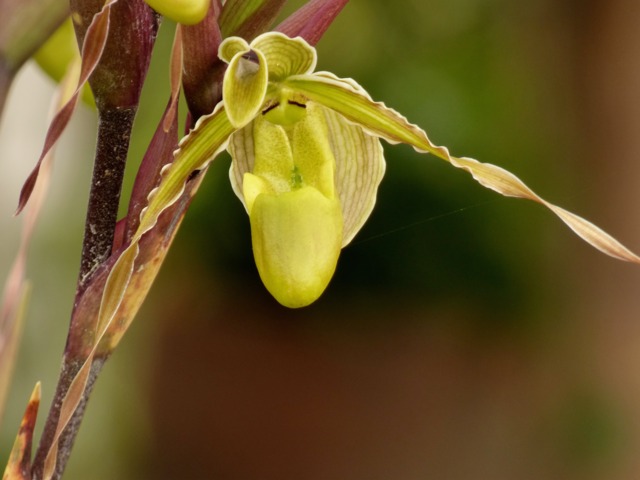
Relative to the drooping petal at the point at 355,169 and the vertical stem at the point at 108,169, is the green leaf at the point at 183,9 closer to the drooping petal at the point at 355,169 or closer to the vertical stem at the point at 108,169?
the vertical stem at the point at 108,169

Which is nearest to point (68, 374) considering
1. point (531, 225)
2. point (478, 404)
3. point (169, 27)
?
point (169, 27)

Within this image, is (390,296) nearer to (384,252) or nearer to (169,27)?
(384,252)

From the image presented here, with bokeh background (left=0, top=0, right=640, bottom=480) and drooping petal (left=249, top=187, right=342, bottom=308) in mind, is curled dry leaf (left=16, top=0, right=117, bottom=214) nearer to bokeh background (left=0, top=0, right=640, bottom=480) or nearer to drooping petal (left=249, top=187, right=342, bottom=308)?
drooping petal (left=249, top=187, right=342, bottom=308)

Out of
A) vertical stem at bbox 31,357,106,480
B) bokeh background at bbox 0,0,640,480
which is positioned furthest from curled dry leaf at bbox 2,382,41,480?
bokeh background at bbox 0,0,640,480

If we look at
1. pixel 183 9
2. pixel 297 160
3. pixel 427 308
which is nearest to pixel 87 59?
pixel 183 9

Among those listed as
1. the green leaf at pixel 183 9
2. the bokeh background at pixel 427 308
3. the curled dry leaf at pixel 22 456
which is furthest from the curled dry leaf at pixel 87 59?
the bokeh background at pixel 427 308
